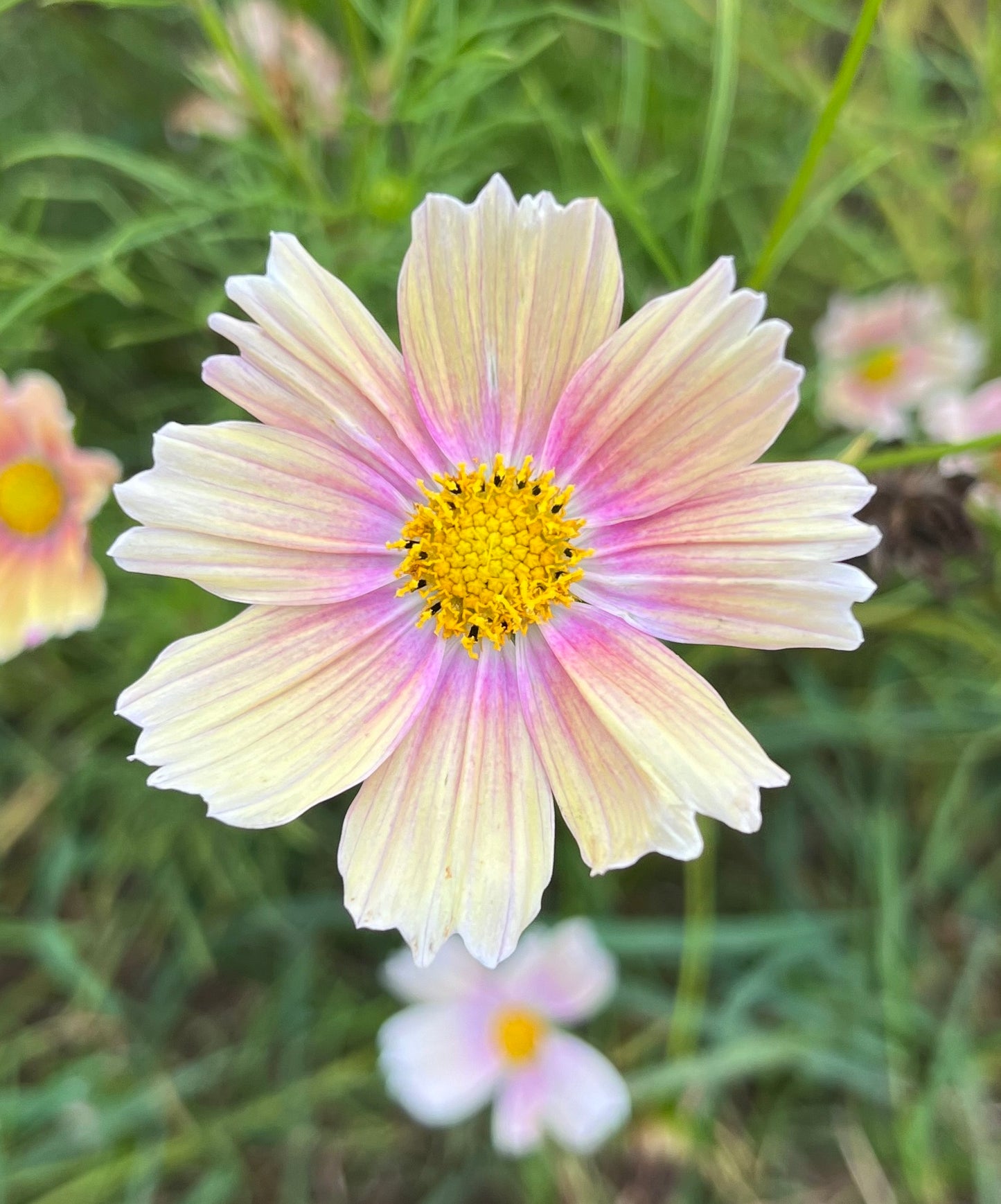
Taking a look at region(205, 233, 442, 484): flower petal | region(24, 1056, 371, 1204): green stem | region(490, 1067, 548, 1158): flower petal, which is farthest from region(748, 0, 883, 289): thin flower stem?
region(24, 1056, 371, 1204): green stem

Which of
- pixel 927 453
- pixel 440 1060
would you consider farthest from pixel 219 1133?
pixel 927 453

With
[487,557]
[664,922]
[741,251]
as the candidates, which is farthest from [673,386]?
[664,922]

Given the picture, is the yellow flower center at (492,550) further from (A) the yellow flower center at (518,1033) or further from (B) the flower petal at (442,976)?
(A) the yellow flower center at (518,1033)

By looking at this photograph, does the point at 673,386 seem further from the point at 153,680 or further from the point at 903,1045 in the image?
the point at 903,1045

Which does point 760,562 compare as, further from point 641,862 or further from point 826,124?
point 641,862

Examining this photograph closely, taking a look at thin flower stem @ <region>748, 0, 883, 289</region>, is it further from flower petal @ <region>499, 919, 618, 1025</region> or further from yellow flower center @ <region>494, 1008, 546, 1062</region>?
yellow flower center @ <region>494, 1008, 546, 1062</region>
